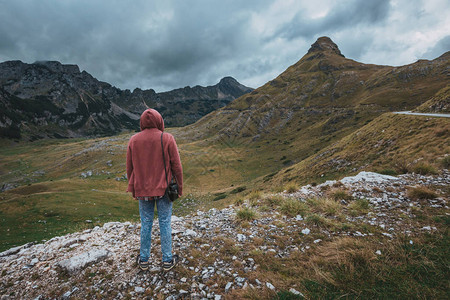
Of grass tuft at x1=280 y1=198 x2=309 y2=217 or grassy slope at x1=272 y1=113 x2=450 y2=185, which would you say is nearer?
grass tuft at x1=280 y1=198 x2=309 y2=217

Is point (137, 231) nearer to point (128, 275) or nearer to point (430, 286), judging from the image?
point (128, 275)

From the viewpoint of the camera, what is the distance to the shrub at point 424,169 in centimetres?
922

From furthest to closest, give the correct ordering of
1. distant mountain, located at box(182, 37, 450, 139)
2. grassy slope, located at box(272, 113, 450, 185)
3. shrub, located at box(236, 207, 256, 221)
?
distant mountain, located at box(182, 37, 450, 139), grassy slope, located at box(272, 113, 450, 185), shrub, located at box(236, 207, 256, 221)

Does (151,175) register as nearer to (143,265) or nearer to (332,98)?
(143,265)

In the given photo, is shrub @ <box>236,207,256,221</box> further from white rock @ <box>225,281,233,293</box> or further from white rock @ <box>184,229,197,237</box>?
white rock @ <box>225,281,233,293</box>

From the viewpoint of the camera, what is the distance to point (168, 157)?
16.3 ft

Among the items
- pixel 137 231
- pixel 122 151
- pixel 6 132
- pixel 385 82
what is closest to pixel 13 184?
pixel 122 151

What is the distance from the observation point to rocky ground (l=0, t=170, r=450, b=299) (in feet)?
14.0

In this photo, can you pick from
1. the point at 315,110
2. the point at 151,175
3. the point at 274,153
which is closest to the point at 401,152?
the point at 151,175

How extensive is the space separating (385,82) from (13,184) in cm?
18260

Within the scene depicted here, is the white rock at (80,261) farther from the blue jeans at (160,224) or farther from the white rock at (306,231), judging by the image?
the white rock at (306,231)

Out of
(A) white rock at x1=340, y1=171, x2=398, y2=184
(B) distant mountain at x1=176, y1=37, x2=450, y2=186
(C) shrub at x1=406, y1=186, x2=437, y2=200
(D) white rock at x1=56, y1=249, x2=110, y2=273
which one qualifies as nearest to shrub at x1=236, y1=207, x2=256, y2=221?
(D) white rock at x1=56, y1=249, x2=110, y2=273

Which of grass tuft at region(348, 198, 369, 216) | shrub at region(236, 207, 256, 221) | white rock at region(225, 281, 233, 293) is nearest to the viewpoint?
white rock at region(225, 281, 233, 293)

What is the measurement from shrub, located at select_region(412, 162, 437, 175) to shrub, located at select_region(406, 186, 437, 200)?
3.56 m
